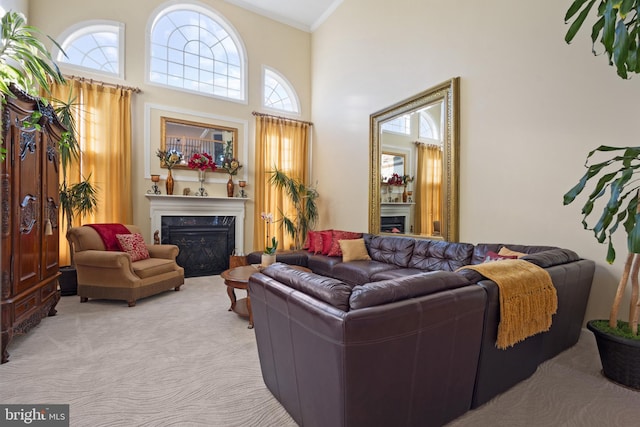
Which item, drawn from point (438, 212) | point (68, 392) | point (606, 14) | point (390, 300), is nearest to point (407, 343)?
point (390, 300)

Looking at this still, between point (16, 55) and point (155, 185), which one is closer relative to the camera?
point (16, 55)

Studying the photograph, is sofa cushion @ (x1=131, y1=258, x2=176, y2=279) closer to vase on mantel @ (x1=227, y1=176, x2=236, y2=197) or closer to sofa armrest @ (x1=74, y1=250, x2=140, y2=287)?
sofa armrest @ (x1=74, y1=250, x2=140, y2=287)

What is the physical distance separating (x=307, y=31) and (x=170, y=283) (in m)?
5.77

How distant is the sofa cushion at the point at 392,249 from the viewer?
387cm

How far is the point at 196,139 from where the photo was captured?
5398 mm

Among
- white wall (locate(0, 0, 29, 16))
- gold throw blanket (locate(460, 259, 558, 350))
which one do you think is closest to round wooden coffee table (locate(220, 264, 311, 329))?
gold throw blanket (locate(460, 259, 558, 350))

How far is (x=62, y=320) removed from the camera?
3100 millimetres

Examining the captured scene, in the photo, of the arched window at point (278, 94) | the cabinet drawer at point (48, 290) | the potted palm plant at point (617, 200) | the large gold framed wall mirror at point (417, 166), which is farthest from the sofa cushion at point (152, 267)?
the potted palm plant at point (617, 200)

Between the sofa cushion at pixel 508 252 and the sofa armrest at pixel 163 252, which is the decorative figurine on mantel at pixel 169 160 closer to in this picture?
the sofa armrest at pixel 163 252

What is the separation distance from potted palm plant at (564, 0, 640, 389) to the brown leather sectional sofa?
416 millimetres

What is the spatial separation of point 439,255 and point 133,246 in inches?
156

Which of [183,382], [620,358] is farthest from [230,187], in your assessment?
[620,358]

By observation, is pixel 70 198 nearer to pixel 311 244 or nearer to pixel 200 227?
pixel 200 227

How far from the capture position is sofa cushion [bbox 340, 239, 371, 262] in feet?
14.0
